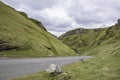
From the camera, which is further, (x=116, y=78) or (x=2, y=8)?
(x=2, y=8)

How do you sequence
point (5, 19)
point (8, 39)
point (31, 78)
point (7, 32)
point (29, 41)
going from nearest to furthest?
point (31, 78) < point (8, 39) < point (7, 32) < point (29, 41) < point (5, 19)

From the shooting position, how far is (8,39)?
392ft

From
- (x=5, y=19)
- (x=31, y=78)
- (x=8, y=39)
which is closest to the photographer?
(x=31, y=78)

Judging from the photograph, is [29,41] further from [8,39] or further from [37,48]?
Result: [8,39]

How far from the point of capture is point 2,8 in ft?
568

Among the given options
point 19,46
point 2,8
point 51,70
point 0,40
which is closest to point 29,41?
point 19,46

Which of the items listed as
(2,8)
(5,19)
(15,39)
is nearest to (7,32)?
(15,39)

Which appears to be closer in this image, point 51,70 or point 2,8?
point 51,70

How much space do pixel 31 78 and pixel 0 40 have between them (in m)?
89.4

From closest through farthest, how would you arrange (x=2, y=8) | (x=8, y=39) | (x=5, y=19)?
1. (x=8, y=39)
2. (x=5, y=19)
3. (x=2, y=8)

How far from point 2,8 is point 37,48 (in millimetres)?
54812

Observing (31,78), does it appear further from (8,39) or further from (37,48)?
(37,48)

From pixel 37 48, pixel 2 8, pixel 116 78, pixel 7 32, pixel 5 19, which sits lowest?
pixel 116 78

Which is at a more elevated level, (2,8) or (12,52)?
(2,8)
